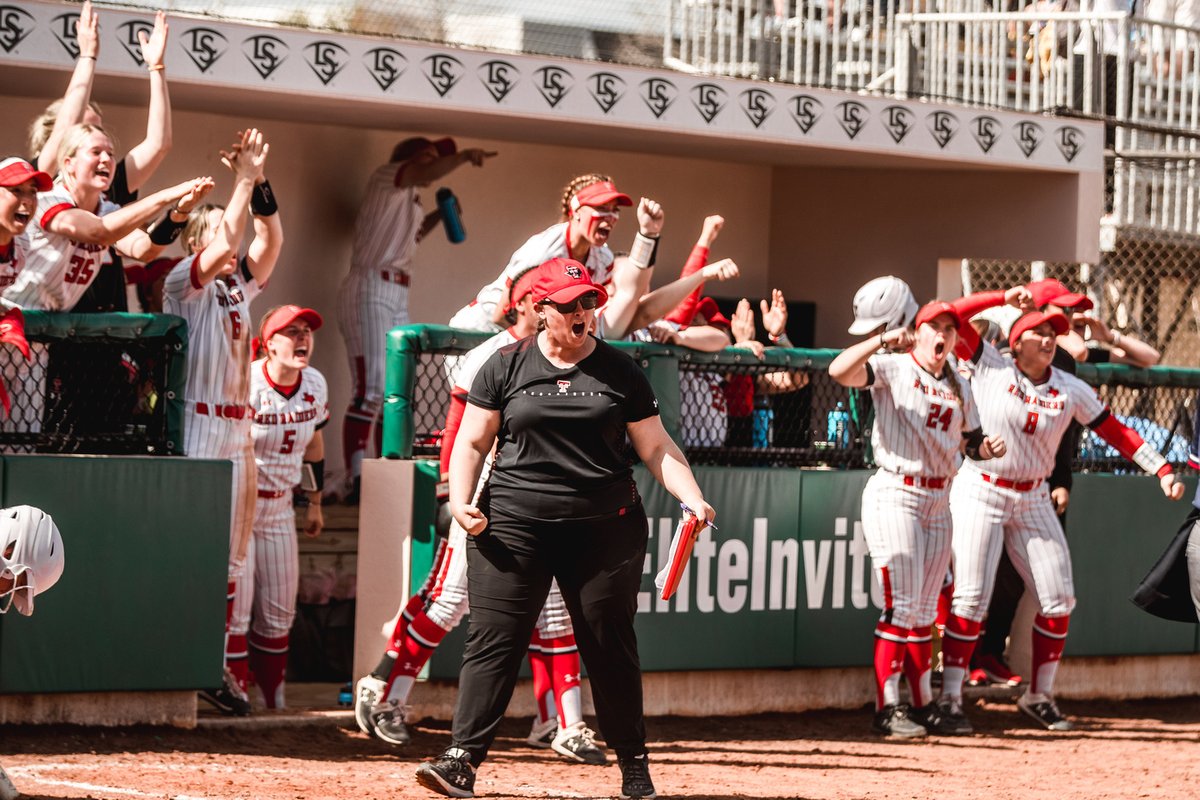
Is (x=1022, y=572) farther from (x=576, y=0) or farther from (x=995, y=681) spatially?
(x=576, y=0)

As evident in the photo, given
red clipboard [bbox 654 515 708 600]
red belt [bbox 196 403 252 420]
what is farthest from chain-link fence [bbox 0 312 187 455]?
red clipboard [bbox 654 515 708 600]

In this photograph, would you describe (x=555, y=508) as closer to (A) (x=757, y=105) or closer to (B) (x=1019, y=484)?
(B) (x=1019, y=484)

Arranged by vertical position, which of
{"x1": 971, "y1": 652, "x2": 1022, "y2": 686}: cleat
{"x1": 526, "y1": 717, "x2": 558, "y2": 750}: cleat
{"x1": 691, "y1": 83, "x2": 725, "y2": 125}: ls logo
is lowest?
{"x1": 526, "y1": 717, "x2": 558, "y2": 750}: cleat

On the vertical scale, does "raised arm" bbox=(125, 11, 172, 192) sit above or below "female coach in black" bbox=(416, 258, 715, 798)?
above

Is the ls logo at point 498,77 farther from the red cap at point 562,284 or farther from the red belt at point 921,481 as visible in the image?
the red cap at point 562,284

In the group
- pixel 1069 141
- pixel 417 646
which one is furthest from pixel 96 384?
pixel 1069 141

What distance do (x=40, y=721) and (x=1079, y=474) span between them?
536 cm

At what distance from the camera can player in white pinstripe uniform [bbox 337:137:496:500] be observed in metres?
10.2

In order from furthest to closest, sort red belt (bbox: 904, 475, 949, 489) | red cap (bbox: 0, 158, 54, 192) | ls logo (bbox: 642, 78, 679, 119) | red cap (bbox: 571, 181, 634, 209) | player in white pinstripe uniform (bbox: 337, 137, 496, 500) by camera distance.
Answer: player in white pinstripe uniform (bbox: 337, 137, 496, 500)
ls logo (bbox: 642, 78, 679, 119)
red belt (bbox: 904, 475, 949, 489)
red cap (bbox: 571, 181, 634, 209)
red cap (bbox: 0, 158, 54, 192)

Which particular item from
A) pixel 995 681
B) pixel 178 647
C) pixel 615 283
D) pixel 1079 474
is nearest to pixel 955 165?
pixel 1079 474

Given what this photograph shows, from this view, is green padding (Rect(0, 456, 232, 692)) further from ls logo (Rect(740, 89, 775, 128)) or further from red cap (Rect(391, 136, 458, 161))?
ls logo (Rect(740, 89, 775, 128))

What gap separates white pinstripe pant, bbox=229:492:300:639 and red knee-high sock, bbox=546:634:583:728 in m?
1.42

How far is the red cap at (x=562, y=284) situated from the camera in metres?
5.66

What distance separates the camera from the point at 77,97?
713 centimetres
